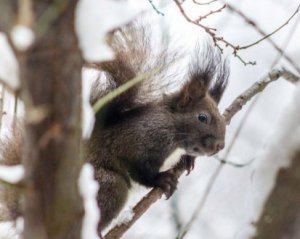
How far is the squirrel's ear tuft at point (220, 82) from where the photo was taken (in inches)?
158

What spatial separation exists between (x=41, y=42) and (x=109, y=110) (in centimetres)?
283

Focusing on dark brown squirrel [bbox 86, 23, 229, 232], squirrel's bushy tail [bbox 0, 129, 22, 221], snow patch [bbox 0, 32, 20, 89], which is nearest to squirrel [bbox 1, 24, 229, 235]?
dark brown squirrel [bbox 86, 23, 229, 232]

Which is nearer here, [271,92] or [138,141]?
[138,141]

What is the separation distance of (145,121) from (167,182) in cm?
48

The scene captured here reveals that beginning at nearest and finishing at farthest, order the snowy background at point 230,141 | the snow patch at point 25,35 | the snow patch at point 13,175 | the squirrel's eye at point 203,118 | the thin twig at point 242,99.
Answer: the snow patch at point 25,35 < the snow patch at point 13,175 < the snowy background at point 230,141 < the thin twig at point 242,99 < the squirrel's eye at point 203,118

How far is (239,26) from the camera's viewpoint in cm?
477

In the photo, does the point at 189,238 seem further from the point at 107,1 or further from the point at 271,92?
the point at 107,1

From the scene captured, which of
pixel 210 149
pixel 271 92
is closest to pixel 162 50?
pixel 210 149

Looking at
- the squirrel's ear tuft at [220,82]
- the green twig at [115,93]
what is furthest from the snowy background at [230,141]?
the green twig at [115,93]

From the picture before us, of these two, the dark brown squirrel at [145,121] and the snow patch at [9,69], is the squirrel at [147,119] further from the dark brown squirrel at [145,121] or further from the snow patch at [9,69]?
the snow patch at [9,69]

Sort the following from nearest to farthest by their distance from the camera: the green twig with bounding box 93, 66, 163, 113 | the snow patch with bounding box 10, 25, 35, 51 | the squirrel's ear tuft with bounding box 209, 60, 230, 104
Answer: the snow patch with bounding box 10, 25, 35, 51, the green twig with bounding box 93, 66, 163, 113, the squirrel's ear tuft with bounding box 209, 60, 230, 104

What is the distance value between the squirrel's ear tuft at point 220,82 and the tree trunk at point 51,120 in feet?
9.40

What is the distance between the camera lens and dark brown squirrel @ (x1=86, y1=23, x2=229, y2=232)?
12.2 feet

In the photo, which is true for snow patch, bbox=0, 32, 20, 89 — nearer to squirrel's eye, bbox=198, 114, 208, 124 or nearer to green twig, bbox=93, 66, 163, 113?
green twig, bbox=93, 66, 163, 113
